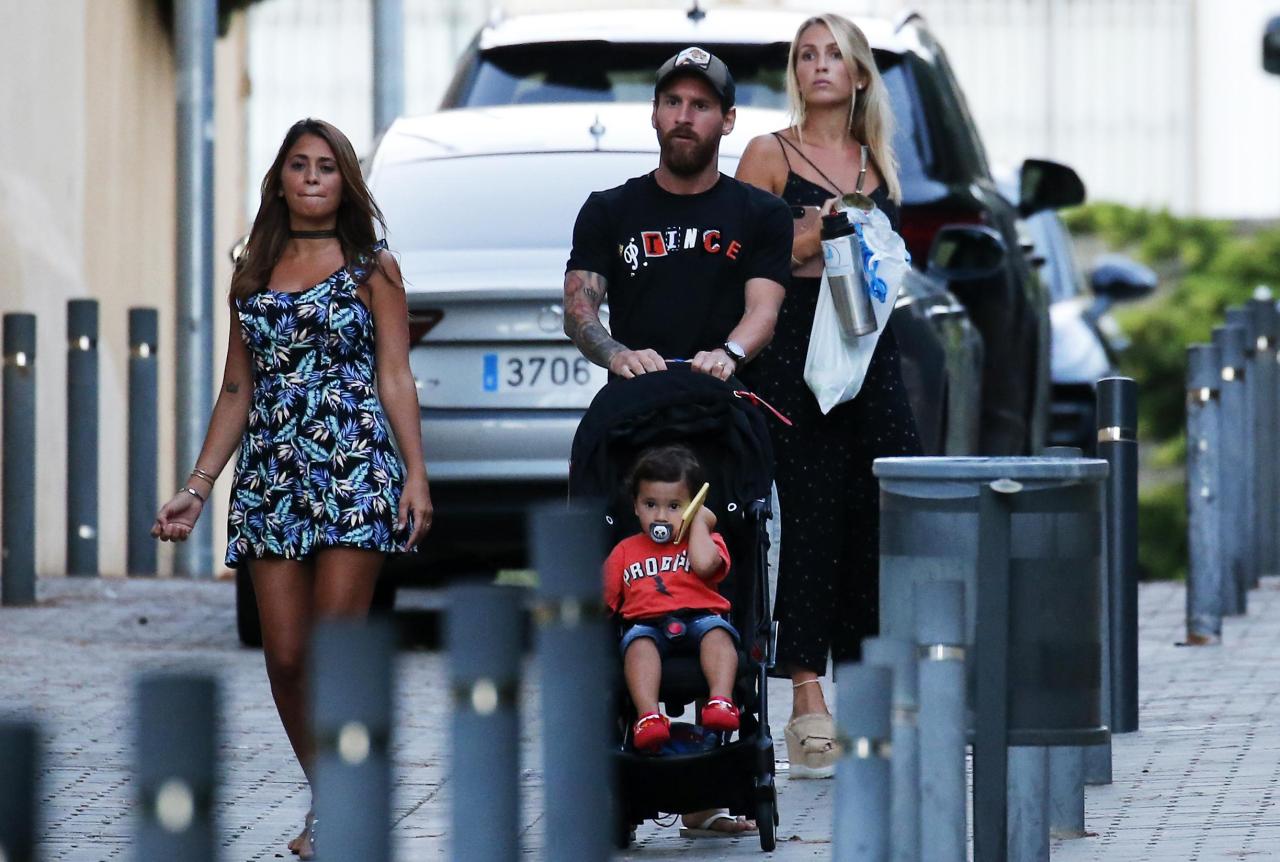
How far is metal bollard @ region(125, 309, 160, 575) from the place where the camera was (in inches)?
541

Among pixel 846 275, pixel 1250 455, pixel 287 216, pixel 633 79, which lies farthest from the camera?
pixel 1250 455

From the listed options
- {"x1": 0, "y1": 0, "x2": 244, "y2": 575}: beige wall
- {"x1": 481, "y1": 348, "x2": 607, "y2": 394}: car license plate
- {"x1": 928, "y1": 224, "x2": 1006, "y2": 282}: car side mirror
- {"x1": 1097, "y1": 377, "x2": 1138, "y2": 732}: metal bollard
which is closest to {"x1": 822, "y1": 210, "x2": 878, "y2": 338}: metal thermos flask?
{"x1": 1097, "y1": 377, "x2": 1138, "y2": 732}: metal bollard

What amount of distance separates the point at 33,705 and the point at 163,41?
403 inches

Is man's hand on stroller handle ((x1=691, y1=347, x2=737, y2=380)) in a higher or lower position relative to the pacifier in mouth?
higher

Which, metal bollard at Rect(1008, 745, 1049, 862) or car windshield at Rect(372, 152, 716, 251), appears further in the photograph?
car windshield at Rect(372, 152, 716, 251)

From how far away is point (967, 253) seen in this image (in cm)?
981

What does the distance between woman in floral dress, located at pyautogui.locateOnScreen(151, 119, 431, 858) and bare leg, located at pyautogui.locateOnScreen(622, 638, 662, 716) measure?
61cm

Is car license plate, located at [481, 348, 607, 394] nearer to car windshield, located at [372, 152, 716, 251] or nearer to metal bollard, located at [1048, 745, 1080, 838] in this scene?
car windshield, located at [372, 152, 716, 251]

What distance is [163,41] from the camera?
18172 mm

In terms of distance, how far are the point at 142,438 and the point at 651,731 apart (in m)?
8.28

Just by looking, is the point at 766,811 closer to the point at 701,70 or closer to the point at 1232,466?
the point at 701,70

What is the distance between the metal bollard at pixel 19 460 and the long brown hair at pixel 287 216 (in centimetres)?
553

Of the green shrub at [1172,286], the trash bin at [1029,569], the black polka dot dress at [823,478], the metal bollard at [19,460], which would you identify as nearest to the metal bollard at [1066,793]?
the trash bin at [1029,569]

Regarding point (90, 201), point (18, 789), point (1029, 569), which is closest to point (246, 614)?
point (1029, 569)
